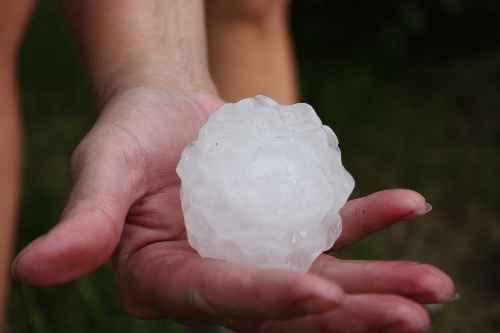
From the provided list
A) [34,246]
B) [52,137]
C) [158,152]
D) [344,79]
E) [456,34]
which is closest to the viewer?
[34,246]

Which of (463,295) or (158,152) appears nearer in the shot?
(158,152)

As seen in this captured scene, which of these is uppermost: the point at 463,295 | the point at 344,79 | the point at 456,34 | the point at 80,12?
the point at 80,12

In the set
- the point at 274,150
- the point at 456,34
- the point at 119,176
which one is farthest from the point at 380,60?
the point at 119,176

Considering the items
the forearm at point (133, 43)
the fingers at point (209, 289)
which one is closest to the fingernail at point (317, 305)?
the fingers at point (209, 289)

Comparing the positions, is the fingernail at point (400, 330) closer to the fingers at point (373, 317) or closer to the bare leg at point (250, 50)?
the fingers at point (373, 317)

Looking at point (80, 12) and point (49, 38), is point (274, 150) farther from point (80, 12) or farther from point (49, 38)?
point (49, 38)

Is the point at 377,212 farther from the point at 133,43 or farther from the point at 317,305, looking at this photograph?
the point at 133,43
